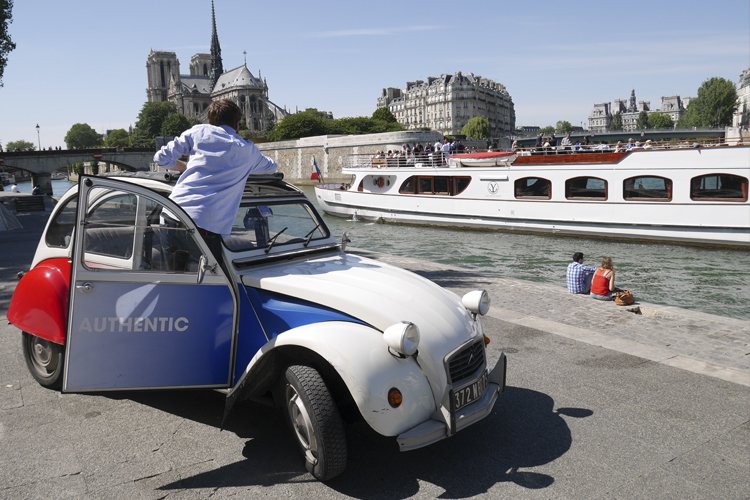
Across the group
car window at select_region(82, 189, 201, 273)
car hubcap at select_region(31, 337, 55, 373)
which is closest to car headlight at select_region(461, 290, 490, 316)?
car window at select_region(82, 189, 201, 273)

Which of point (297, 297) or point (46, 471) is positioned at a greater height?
point (297, 297)

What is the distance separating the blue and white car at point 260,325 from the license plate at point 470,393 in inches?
0.5

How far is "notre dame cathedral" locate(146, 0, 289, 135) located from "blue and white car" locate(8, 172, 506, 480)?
141969 mm

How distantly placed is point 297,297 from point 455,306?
1165 millimetres

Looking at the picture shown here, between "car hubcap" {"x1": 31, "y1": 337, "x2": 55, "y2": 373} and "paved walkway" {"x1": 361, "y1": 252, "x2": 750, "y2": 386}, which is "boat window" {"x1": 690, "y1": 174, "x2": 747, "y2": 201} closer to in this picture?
"paved walkway" {"x1": 361, "y1": 252, "x2": 750, "y2": 386}

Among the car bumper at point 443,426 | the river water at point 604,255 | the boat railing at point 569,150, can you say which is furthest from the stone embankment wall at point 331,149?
the car bumper at point 443,426

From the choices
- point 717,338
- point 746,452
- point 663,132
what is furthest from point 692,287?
point 663,132

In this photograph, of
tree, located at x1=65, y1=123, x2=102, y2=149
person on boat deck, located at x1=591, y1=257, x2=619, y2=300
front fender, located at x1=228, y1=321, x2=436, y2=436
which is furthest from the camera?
tree, located at x1=65, y1=123, x2=102, y2=149

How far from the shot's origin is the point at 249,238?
5031 millimetres

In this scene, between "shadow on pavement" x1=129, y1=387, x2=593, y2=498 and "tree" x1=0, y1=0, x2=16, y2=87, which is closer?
"shadow on pavement" x1=129, y1=387, x2=593, y2=498

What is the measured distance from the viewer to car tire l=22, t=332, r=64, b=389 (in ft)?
18.0

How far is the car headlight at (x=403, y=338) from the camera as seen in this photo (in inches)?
150

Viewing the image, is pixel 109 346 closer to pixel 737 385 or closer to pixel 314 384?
pixel 314 384

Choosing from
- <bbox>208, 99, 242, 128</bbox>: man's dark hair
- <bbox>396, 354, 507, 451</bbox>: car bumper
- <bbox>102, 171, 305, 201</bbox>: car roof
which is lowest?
<bbox>396, 354, 507, 451</bbox>: car bumper
